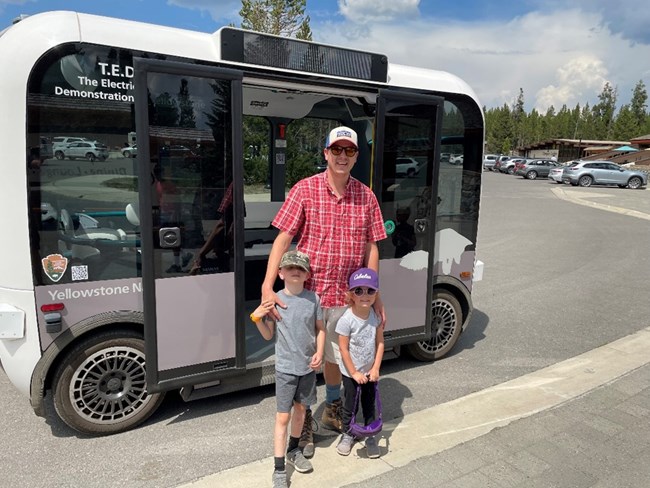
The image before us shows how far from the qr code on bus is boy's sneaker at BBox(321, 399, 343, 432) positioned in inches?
71.7

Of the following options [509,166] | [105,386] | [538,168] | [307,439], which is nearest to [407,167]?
[307,439]

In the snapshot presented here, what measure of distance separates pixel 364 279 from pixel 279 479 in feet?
4.01

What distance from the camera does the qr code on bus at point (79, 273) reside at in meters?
2.94

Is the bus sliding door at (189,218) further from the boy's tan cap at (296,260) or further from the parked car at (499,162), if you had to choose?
the parked car at (499,162)

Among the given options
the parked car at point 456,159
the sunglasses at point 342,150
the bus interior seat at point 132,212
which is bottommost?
the bus interior seat at point 132,212

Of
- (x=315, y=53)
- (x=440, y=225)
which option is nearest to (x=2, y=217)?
(x=315, y=53)

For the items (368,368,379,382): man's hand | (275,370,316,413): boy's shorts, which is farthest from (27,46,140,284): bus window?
(368,368,379,382): man's hand

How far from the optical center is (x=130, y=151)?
3031 millimetres

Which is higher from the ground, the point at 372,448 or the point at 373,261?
the point at 373,261

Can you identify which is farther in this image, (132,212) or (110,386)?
(110,386)

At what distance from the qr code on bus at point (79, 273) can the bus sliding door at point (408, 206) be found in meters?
2.17

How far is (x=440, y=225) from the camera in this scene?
441 centimetres

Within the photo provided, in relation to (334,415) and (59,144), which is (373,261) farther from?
(59,144)

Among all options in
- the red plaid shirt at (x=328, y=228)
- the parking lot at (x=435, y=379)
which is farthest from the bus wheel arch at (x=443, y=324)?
the red plaid shirt at (x=328, y=228)
